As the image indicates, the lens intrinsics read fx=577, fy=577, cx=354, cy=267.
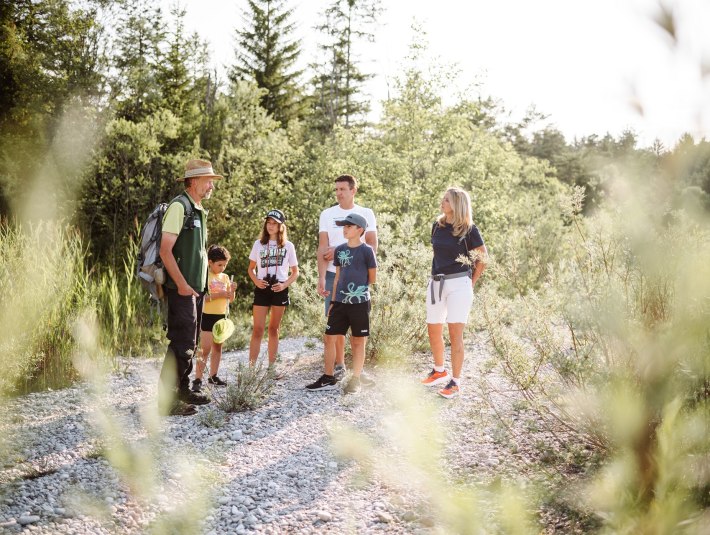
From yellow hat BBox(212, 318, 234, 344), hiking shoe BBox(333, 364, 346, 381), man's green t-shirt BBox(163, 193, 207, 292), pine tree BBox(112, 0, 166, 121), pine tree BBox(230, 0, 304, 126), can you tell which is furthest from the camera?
pine tree BBox(230, 0, 304, 126)

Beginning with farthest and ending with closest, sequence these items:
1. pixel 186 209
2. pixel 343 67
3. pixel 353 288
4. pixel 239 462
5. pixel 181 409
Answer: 1. pixel 343 67
2. pixel 353 288
3. pixel 181 409
4. pixel 186 209
5. pixel 239 462

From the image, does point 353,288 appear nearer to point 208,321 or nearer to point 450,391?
point 450,391

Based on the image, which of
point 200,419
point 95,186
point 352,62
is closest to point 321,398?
point 200,419

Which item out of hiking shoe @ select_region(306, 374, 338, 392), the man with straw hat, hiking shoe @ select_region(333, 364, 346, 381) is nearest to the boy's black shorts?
hiking shoe @ select_region(306, 374, 338, 392)

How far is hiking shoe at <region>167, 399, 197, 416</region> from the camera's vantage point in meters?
4.90

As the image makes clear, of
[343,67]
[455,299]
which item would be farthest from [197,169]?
[343,67]

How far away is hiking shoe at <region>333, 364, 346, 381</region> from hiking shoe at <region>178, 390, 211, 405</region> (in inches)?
53.1

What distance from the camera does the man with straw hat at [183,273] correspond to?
4.57 metres

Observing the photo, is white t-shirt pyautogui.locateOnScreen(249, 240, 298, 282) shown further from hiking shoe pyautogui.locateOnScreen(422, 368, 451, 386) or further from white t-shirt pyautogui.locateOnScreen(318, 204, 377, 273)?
hiking shoe pyautogui.locateOnScreen(422, 368, 451, 386)

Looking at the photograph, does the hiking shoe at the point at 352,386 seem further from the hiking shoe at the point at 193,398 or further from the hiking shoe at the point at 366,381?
the hiking shoe at the point at 193,398

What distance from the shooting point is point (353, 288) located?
534cm

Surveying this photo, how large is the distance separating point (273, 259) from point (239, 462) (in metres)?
2.34

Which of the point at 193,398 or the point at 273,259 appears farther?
the point at 273,259

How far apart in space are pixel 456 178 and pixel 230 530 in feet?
41.9
